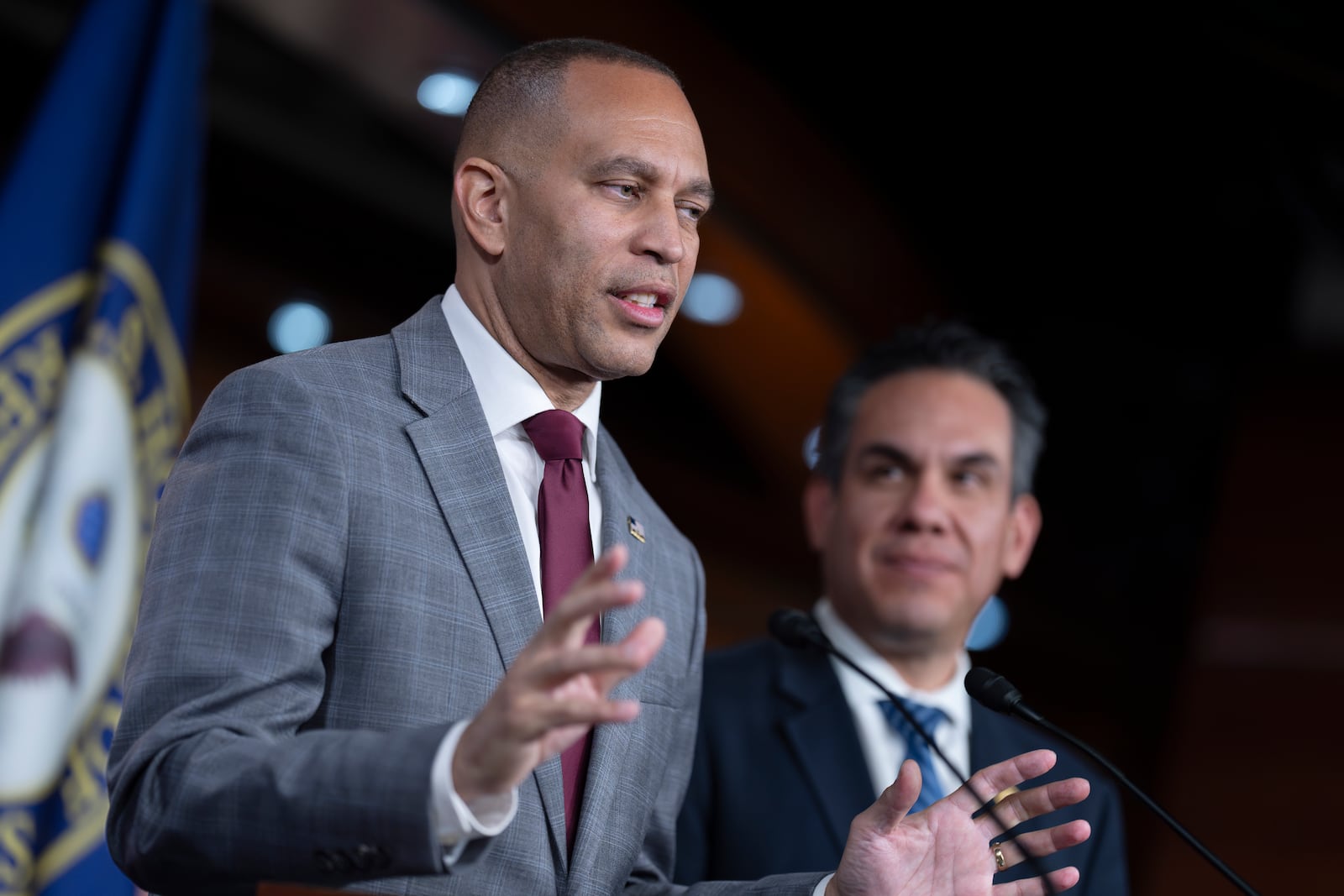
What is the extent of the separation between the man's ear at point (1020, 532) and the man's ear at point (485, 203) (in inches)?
58.3

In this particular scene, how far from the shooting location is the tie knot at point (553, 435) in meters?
1.49

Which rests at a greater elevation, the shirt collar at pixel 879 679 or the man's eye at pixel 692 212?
the man's eye at pixel 692 212

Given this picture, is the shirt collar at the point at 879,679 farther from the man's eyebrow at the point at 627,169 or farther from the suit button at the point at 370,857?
the suit button at the point at 370,857

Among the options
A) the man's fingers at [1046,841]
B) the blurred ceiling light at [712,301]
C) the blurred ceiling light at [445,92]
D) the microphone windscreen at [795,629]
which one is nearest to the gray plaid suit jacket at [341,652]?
the man's fingers at [1046,841]

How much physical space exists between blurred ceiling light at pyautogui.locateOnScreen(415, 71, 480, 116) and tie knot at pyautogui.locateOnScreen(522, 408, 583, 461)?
2.42m

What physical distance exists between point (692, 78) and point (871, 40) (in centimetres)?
76

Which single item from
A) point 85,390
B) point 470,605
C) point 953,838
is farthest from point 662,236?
point 85,390

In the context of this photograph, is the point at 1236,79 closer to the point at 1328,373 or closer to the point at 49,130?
the point at 1328,373

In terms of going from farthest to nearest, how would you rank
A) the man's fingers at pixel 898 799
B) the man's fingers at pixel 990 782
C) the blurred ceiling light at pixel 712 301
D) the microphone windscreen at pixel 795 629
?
1. the blurred ceiling light at pixel 712 301
2. the microphone windscreen at pixel 795 629
3. the man's fingers at pixel 990 782
4. the man's fingers at pixel 898 799

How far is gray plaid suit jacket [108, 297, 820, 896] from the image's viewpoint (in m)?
1.09

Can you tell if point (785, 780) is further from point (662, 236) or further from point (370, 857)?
point (370, 857)

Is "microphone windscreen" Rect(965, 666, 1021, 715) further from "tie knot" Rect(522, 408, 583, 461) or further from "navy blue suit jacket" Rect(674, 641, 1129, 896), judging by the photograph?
"navy blue suit jacket" Rect(674, 641, 1129, 896)

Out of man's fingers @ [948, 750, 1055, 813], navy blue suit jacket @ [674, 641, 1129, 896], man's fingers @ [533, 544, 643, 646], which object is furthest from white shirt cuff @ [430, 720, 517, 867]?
navy blue suit jacket @ [674, 641, 1129, 896]

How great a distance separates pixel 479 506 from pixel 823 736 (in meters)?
1.17
